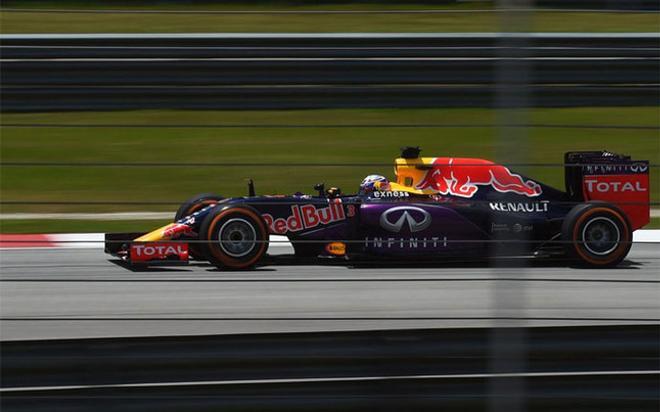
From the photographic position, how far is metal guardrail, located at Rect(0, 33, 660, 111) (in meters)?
2.42

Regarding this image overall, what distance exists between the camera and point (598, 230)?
6.70 meters

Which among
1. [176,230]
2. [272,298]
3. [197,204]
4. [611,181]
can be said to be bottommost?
[272,298]

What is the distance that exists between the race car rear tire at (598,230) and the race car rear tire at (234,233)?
6.02 ft

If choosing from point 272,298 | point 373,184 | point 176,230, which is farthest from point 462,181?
point 272,298

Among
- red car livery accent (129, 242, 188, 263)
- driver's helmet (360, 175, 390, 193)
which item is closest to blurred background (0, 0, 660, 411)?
red car livery accent (129, 242, 188, 263)

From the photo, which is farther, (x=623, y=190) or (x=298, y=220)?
(x=623, y=190)

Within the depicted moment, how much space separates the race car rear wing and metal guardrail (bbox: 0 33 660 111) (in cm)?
415

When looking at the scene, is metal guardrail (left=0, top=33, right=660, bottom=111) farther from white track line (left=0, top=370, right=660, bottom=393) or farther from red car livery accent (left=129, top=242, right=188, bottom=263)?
red car livery accent (left=129, top=242, right=188, bottom=263)

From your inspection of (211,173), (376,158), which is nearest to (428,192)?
(376,158)

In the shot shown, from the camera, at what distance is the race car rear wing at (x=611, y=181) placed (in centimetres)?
668

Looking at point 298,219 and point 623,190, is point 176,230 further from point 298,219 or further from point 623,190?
point 623,190

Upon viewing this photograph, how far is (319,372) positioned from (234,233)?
4.02 m

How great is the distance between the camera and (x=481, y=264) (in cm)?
677

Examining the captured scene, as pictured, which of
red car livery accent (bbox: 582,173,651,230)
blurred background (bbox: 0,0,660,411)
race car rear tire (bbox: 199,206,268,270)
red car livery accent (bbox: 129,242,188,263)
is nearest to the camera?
blurred background (bbox: 0,0,660,411)
